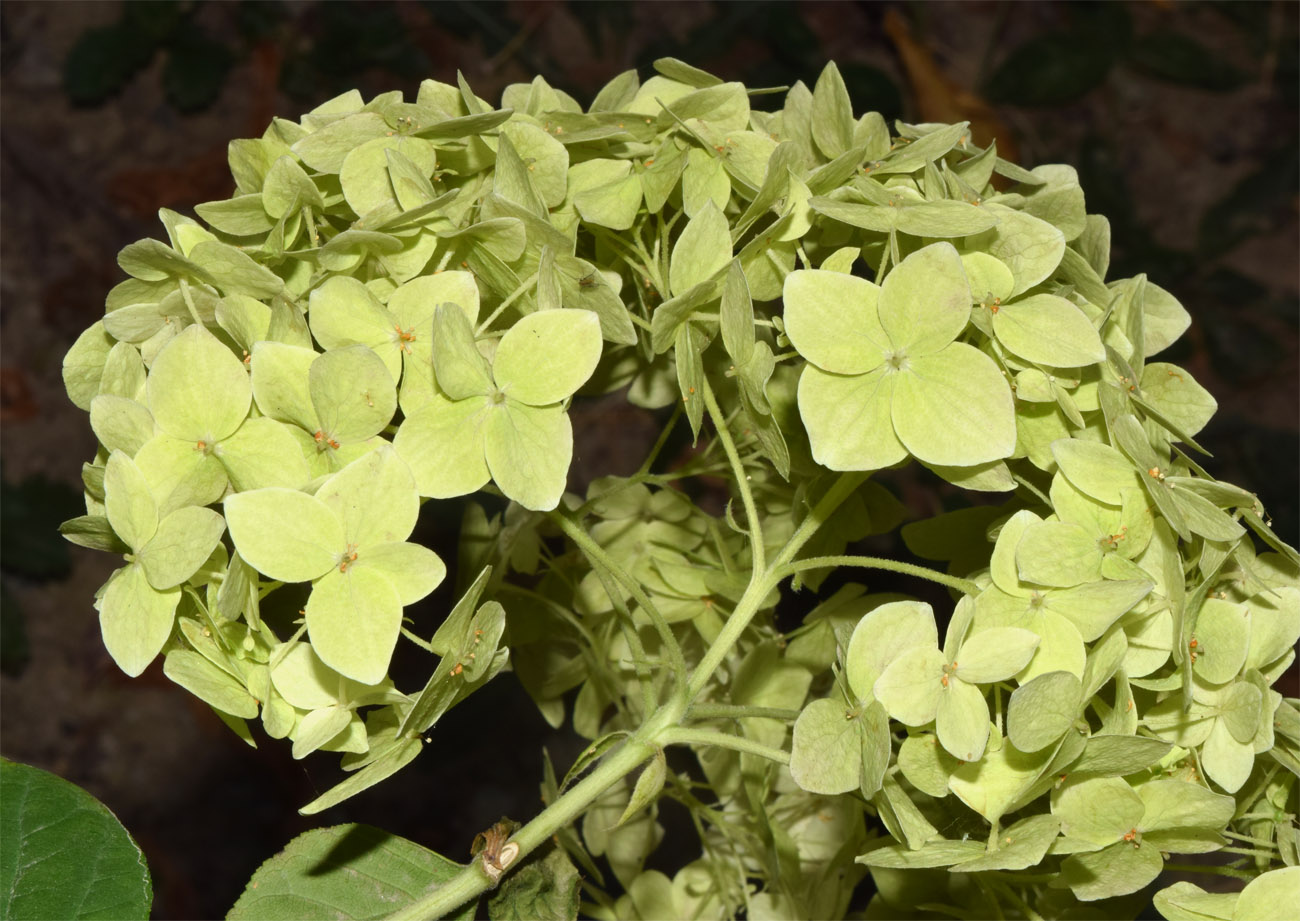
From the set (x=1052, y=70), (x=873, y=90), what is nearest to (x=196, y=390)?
(x=873, y=90)

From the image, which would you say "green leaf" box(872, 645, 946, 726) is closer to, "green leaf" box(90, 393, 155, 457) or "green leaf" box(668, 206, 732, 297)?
"green leaf" box(668, 206, 732, 297)

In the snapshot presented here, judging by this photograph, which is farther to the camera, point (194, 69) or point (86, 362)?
point (194, 69)

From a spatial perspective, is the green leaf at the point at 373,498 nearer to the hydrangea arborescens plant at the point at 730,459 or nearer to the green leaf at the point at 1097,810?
the hydrangea arborescens plant at the point at 730,459

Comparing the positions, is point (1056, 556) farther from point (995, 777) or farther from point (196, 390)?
point (196, 390)

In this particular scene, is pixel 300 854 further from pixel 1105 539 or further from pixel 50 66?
pixel 50 66

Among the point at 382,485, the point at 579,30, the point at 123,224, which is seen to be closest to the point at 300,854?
the point at 382,485

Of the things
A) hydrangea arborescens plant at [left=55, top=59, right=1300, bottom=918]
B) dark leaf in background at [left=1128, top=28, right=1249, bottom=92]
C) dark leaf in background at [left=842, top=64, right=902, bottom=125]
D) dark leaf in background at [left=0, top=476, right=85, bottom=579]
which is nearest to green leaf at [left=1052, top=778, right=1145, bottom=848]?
hydrangea arborescens plant at [left=55, top=59, right=1300, bottom=918]

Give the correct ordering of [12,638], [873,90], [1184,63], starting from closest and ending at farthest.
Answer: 1. [12,638]
2. [873,90]
3. [1184,63]
